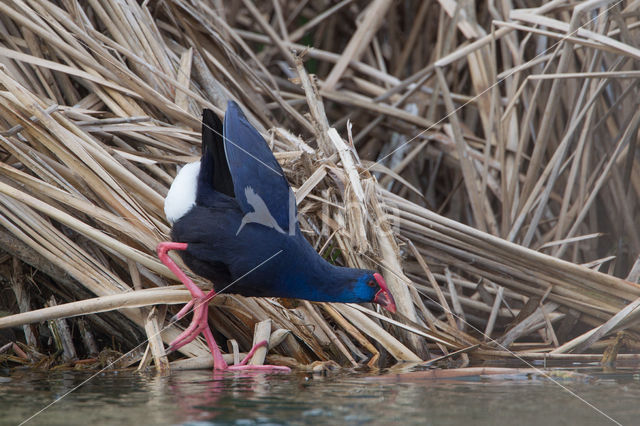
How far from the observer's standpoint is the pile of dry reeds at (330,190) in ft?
8.18

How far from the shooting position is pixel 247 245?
7.52 feet

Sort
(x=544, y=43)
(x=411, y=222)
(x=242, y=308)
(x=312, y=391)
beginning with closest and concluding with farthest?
(x=312, y=391) < (x=242, y=308) < (x=411, y=222) < (x=544, y=43)

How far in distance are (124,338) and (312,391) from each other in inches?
37.3

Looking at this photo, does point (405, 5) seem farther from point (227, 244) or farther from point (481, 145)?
point (227, 244)

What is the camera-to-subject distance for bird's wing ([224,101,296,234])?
7.69 feet

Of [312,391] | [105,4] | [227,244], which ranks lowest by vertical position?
[312,391]

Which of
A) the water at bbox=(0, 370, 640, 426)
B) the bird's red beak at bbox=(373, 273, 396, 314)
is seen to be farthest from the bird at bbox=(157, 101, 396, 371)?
the water at bbox=(0, 370, 640, 426)

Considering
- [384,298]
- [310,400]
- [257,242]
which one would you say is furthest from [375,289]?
[310,400]

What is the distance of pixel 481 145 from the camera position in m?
3.74

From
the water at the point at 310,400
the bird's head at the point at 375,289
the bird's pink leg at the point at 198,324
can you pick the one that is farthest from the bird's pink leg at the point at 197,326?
the bird's head at the point at 375,289

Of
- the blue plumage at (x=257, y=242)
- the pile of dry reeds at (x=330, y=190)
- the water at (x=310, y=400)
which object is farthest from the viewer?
the pile of dry reeds at (x=330, y=190)

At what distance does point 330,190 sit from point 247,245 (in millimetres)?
587

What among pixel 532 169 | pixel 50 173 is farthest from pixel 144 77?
pixel 532 169

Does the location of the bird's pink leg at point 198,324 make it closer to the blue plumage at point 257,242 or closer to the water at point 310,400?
the blue plumage at point 257,242
